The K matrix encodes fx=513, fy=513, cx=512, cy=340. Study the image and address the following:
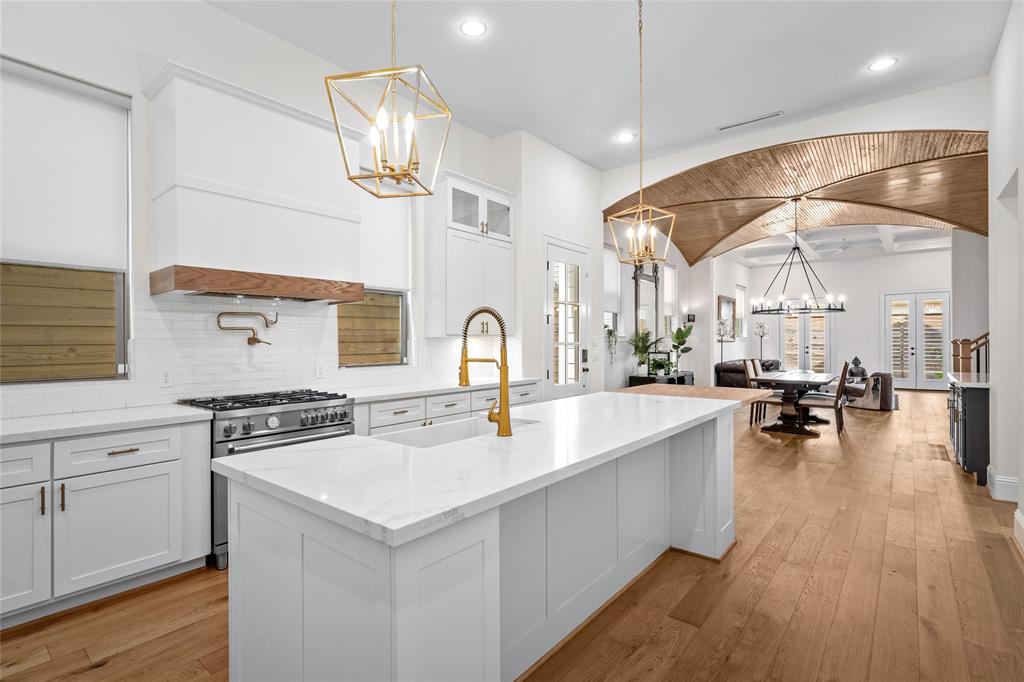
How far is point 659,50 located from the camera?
3.82 meters

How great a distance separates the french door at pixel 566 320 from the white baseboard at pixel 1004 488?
358 centimetres

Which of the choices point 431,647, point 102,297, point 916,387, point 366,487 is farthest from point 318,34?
point 916,387

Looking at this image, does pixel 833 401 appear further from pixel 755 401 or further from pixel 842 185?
pixel 842 185

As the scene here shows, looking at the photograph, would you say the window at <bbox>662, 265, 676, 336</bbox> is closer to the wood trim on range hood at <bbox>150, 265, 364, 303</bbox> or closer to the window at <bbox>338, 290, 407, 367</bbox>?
the window at <bbox>338, 290, 407, 367</bbox>

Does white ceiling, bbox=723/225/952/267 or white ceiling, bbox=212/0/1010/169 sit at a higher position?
white ceiling, bbox=212/0/1010/169

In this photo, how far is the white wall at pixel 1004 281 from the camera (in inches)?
138

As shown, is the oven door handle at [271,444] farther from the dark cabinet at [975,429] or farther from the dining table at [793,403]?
the dining table at [793,403]

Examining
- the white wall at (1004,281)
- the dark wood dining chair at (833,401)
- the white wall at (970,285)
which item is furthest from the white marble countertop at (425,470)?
the white wall at (970,285)

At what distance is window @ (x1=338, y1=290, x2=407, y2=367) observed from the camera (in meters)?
4.18

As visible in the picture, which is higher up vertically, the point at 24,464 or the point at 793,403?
the point at 24,464

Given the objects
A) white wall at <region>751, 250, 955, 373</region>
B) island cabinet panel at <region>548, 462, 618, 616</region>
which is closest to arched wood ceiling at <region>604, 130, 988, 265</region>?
island cabinet panel at <region>548, 462, 618, 616</region>

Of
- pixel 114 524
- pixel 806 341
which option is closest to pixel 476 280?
pixel 114 524

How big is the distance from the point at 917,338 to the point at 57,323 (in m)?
15.0

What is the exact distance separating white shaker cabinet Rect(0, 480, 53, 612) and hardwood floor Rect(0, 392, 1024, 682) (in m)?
0.19
